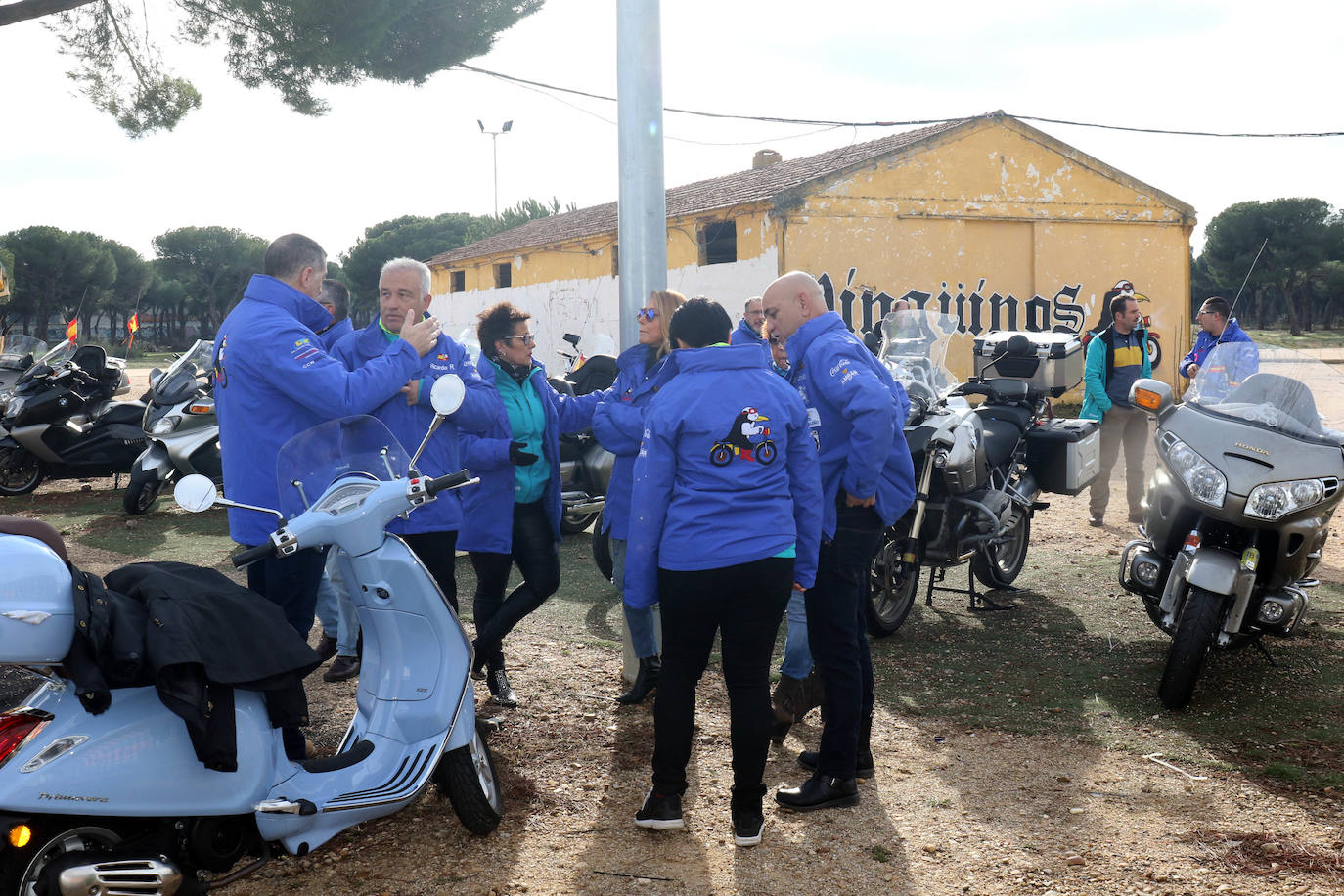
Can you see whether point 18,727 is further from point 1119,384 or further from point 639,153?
point 1119,384

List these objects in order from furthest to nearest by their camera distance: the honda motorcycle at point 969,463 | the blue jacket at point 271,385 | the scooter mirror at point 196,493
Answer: the honda motorcycle at point 969,463 < the blue jacket at point 271,385 < the scooter mirror at point 196,493

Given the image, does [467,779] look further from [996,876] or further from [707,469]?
[996,876]

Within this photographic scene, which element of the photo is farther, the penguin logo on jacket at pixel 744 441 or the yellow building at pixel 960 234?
the yellow building at pixel 960 234

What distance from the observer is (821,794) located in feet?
12.0

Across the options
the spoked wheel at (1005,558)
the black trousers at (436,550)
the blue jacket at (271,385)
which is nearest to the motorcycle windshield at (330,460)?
the blue jacket at (271,385)

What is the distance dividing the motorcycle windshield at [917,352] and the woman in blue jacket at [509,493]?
2.31 m

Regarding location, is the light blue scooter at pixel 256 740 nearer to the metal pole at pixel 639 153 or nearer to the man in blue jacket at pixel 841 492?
the man in blue jacket at pixel 841 492

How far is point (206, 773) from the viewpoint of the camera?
2.79 m

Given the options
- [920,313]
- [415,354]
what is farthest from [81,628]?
[920,313]

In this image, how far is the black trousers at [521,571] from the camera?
14.8 feet

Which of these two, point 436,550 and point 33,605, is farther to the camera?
point 436,550

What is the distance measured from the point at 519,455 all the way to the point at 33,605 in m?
2.08

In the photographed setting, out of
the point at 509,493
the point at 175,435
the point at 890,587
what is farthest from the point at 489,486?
the point at 175,435

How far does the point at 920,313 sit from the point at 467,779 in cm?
427
